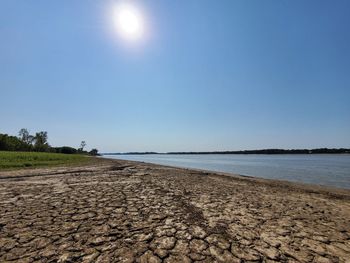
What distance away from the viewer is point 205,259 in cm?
391

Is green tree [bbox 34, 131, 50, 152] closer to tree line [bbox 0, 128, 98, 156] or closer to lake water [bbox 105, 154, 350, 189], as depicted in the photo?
tree line [bbox 0, 128, 98, 156]

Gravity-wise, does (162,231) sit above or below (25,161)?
below

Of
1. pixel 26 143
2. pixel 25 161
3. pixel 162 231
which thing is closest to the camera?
pixel 162 231

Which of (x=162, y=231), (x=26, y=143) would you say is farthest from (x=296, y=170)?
(x=26, y=143)

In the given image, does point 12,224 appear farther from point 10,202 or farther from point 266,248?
point 266,248

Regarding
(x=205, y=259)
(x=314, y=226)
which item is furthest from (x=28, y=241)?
(x=314, y=226)

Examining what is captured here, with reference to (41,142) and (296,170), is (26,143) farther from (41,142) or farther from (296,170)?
(296,170)

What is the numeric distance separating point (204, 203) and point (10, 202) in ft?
21.1

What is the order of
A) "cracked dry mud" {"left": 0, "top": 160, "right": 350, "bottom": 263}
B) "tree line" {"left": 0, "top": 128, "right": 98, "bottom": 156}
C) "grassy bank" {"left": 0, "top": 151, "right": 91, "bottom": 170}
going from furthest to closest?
"tree line" {"left": 0, "top": 128, "right": 98, "bottom": 156} → "grassy bank" {"left": 0, "top": 151, "right": 91, "bottom": 170} → "cracked dry mud" {"left": 0, "top": 160, "right": 350, "bottom": 263}

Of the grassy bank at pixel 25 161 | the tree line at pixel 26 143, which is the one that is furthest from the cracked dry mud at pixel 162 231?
the tree line at pixel 26 143

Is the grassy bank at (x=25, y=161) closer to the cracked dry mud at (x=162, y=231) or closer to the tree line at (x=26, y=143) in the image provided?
the cracked dry mud at (x=162, y=231)

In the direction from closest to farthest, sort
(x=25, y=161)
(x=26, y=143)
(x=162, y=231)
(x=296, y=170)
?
(x=162, y=231)
(x=25, y=161)
(x=296, y=170)
(x=26, y=143)

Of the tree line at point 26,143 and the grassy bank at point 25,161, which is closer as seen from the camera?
the grassy bank at point 25,161

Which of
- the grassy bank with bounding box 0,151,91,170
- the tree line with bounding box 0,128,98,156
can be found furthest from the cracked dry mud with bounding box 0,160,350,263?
the tree line with bounding box 0,128,98,156
